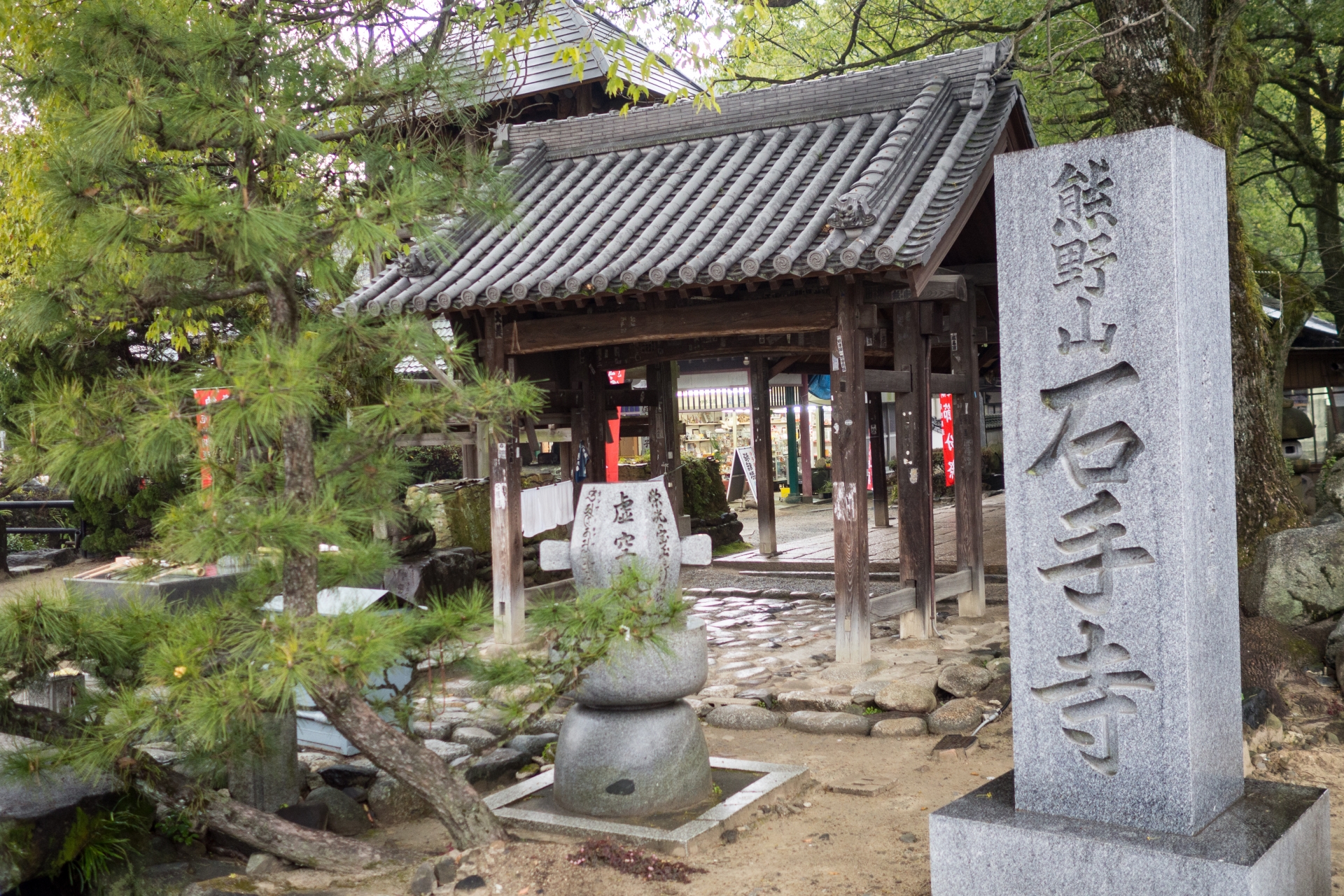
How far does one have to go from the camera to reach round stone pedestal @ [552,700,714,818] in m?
5.27

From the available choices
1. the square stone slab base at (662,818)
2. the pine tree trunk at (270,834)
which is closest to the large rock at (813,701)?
the square stone slab base at (662,818)

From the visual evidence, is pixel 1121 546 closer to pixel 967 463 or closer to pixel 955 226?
pixel 955 226

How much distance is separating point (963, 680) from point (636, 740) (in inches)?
116

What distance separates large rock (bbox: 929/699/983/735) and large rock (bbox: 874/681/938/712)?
0.14 meters

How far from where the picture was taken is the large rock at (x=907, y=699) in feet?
23.3

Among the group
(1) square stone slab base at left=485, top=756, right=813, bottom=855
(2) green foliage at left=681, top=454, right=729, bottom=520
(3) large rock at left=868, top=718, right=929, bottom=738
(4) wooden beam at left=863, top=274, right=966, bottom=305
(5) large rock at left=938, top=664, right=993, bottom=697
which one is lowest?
(3) large rock at left=868, top=718, right=929, bottom=738

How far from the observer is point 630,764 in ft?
17.4

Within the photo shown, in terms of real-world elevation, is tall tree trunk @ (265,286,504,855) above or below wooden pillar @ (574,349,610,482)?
below

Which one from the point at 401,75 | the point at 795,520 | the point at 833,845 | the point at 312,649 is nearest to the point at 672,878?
the point at 833,845

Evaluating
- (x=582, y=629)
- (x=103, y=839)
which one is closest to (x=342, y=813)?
(x=103, y=839)

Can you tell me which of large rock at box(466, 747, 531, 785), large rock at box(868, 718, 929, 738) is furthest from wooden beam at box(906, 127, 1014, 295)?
large rock at box(466, 747, 531, 785)

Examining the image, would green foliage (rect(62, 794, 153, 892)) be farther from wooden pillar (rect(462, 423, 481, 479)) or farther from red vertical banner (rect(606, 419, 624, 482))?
wooden pillar (rect(462, 423, 481, 479))

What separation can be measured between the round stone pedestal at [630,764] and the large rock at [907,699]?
6.87 ft

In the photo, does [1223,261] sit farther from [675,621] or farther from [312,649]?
[312,649]
